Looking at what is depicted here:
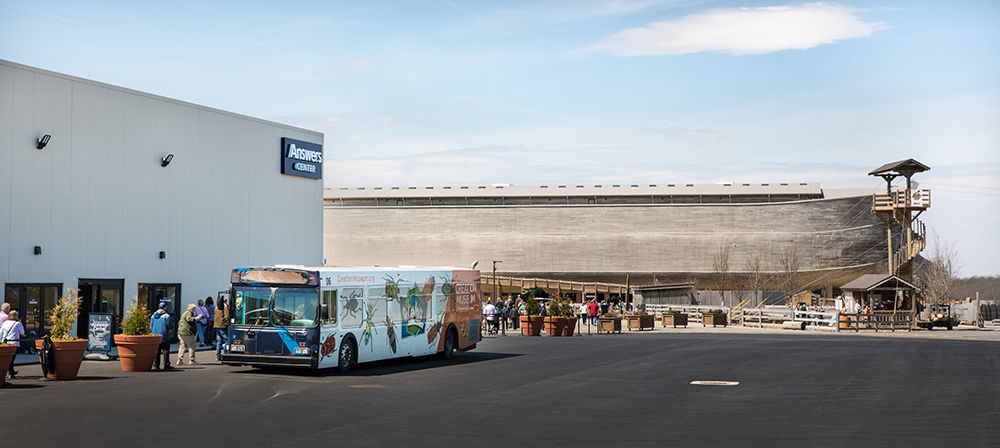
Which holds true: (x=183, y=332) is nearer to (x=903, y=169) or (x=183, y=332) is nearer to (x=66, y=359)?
(x=66, y=359)

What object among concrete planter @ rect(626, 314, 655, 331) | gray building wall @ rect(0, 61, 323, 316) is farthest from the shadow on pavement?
concrete planter @ rect(626, 314, 655, 331)

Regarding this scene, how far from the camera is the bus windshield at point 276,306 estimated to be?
22672mm

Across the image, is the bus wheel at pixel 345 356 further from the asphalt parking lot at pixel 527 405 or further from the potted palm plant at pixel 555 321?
the potted palm plant at pixel 555 321

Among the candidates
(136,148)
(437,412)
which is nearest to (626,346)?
(136,148)

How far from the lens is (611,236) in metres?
114

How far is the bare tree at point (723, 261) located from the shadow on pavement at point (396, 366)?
80.0 m

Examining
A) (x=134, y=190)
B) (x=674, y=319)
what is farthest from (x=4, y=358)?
(x=674, y=319)

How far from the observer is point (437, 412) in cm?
1558

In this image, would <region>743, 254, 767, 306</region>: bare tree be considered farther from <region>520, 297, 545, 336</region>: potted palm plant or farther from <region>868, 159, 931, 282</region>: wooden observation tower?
<region>520, 297, 545, 336</region>: potted palm plant

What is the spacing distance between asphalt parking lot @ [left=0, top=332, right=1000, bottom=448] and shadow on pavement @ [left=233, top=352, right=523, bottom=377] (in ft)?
0.26

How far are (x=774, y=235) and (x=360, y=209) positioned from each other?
1860 inches

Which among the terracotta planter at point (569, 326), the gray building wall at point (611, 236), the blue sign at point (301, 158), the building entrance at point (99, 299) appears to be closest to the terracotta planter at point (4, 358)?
the building entrance at point (99, 299)

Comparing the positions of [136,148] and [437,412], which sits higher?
[136,148]

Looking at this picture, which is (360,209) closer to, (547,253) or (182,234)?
(547,253)
